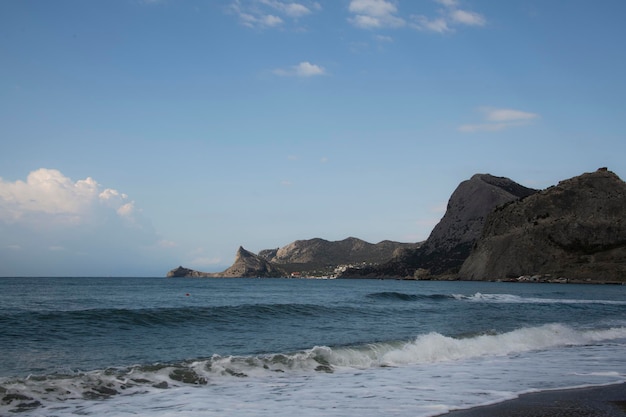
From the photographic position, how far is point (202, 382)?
43.8ft

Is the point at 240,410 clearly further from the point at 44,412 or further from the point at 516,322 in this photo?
the point at 516,322

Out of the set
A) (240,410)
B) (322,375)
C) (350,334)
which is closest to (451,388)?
(322,375)

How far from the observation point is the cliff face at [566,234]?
123250 millimetres

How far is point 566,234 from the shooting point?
4978 inches

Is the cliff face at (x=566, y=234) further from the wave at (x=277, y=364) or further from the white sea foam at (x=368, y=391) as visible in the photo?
the white sea foam at (x=368, y=391)

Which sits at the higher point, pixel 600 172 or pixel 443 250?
pixel 600 172

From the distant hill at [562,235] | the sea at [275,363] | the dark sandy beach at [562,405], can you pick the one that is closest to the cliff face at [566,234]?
the distant hill at [562,235]

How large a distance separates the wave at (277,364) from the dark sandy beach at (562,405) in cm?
627

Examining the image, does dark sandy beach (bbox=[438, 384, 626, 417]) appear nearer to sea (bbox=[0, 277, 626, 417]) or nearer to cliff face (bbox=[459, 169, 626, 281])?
sea (bbox=[0, 277, 626, 417])

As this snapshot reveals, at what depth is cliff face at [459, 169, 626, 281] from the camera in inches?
4852

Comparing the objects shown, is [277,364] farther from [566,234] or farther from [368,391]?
[566,234]

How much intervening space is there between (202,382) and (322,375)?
343cm

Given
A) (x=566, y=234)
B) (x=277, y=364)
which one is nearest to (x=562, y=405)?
(x=277, y=364)

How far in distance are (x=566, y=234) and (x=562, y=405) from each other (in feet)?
426
